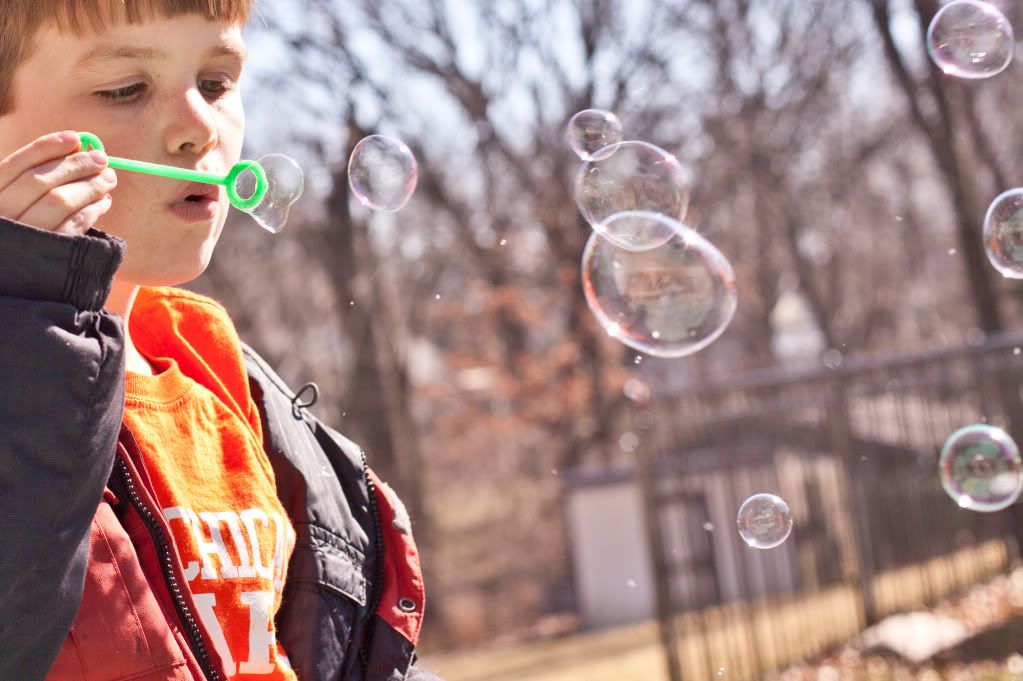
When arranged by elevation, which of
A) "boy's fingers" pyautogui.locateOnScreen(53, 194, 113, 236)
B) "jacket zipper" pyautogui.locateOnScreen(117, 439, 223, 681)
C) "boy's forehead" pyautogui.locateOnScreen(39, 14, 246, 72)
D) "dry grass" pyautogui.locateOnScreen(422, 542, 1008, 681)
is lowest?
"dry grass" pyautogui.locateOnScreen(422, 542, 1008, 681)

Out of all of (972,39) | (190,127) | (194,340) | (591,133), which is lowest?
(194,340)

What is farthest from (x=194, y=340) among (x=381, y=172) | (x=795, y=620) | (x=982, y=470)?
(x=795, y=620)

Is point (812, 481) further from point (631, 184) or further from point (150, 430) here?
point (150, 430)

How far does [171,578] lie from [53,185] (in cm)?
49

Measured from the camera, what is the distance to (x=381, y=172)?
2.88m

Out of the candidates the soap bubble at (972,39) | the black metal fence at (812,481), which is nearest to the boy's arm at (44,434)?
the soap bubble at (972,39)

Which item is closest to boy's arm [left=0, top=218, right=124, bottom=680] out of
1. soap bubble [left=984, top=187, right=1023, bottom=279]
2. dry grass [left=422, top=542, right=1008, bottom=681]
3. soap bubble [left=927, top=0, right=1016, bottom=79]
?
soap bubble [left=984, top=187, right=1023, bottom=279]

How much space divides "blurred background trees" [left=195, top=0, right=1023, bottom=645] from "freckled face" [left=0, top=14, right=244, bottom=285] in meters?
9.58

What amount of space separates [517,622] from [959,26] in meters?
14.5

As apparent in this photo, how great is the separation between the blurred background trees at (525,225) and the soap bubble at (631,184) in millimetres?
7545

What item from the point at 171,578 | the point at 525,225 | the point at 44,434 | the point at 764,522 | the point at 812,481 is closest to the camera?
the point at 44,434

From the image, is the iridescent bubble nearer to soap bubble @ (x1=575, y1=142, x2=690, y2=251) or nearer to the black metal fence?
soap bubble @ (x1=575, y1=142, x2=690, y2=251)

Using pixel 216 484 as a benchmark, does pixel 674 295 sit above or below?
above

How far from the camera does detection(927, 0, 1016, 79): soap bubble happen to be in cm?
371
